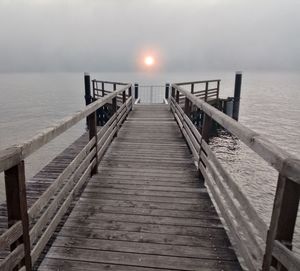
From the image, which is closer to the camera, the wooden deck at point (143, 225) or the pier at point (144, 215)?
the pier at point (144, 215)

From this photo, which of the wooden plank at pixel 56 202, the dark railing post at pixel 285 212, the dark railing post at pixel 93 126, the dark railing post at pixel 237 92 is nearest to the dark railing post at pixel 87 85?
the dark railing post at pixel 237 92

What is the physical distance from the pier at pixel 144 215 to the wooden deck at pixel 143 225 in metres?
0.01

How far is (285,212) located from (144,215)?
2.08 m

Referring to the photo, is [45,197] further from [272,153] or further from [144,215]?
[272,153]

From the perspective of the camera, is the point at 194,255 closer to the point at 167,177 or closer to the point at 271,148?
the point at 271,148

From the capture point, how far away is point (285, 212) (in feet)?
5.82

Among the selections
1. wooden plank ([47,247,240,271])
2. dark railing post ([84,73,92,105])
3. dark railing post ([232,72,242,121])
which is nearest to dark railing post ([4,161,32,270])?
wooden plank ([47,247,240,271])

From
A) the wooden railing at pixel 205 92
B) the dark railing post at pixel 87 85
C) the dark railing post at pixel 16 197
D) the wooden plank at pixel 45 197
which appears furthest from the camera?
the dark railing post at pixel 87 85

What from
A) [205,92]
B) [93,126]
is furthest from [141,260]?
[205,92]

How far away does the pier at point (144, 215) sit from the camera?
6.39 feet

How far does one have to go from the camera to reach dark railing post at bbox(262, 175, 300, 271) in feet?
5.71

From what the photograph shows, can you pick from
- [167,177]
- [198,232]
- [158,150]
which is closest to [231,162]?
[158,150]

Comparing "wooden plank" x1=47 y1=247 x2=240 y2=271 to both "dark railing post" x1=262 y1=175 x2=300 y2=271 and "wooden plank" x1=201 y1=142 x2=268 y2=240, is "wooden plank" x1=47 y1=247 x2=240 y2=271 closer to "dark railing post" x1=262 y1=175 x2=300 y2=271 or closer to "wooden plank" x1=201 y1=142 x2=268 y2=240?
"wooden plank" x1=201 y1=142 x2=268 y2=240

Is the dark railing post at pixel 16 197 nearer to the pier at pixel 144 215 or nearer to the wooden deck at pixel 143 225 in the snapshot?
the pier at pixel 144 215
